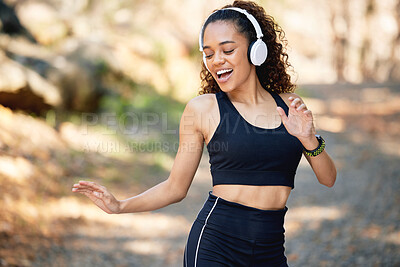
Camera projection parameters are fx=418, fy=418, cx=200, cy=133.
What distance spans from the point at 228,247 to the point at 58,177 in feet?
16.2

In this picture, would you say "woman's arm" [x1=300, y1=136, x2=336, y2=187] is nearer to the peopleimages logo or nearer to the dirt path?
the dirt path

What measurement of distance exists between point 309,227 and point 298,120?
175 inches

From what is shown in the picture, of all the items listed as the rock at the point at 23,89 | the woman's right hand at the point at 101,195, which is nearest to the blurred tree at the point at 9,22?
the rock at the point at 23,89

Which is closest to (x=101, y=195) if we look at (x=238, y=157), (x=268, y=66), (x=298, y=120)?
(x=238, y=157)

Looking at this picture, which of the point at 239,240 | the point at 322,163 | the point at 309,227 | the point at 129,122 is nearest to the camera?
the point at 239,240

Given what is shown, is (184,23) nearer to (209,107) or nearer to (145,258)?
(145,258)

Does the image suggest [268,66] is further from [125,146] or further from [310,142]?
[125,146]

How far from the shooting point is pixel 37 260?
4617mm

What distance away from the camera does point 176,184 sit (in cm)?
234

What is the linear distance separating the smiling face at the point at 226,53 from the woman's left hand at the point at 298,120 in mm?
326

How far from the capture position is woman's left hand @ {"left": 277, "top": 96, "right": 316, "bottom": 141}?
2098mm

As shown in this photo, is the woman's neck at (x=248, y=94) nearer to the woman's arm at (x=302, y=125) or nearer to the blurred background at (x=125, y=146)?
the woman's arm at (x=302, y=125)

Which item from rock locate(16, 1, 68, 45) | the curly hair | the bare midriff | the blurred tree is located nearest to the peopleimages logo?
the blurred tree

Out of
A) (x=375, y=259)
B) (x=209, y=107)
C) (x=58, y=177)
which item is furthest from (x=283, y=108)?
(x=58, y=177)
